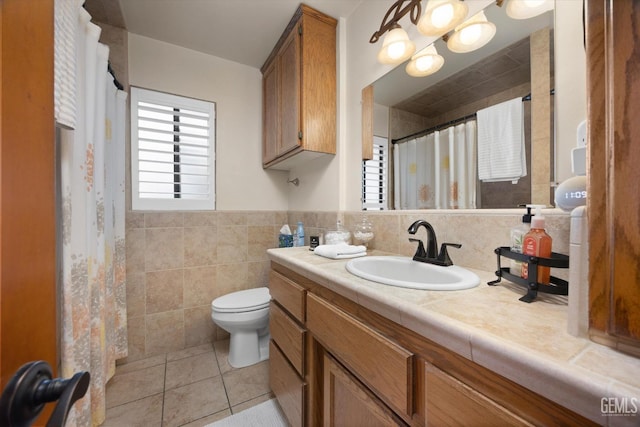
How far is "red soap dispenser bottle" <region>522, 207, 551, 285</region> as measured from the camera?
2.16ft

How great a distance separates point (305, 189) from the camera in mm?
2100

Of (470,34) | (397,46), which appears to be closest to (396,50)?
(397,46)

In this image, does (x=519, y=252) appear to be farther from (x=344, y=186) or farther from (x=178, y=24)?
(x=178, y=24)

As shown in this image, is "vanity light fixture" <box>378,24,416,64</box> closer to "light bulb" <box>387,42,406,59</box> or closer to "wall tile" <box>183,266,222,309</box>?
"light bulb" <box>387,42,406,59</box>

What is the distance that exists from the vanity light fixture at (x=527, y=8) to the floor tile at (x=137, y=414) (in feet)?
7.88

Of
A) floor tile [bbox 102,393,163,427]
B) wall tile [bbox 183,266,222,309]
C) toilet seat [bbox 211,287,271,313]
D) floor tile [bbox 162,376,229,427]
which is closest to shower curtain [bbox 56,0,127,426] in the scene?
floor tile [bbox 102,393,163,427]

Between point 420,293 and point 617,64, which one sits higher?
point 617,64

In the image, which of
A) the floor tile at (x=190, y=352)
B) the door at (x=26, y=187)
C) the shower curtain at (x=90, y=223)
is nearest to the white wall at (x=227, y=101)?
the shower curtain at (x=90, y=223)

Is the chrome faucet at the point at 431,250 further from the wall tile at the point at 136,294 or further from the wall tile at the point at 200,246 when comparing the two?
the wall tile at the point at 136,294

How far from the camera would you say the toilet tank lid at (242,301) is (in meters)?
1.67

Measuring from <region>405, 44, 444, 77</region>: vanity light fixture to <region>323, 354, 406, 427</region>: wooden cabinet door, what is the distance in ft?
4.37

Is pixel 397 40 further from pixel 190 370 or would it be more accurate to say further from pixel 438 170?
pixel 190 370

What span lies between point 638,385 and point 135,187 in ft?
7.74

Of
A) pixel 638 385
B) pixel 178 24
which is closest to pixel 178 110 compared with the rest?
pixel 178 24
